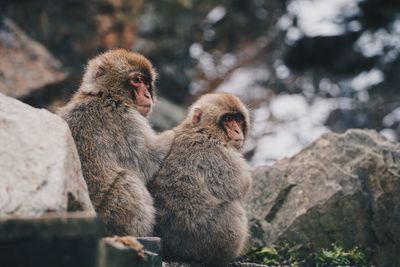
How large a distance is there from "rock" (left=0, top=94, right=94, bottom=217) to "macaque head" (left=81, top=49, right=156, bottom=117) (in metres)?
1.46

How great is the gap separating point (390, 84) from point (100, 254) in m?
10.7

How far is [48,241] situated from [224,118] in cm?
307

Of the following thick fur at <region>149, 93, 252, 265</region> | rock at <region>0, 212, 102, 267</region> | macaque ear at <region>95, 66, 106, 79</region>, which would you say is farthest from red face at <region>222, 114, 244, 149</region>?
rock at <region>0, 212, 102, 267</region>

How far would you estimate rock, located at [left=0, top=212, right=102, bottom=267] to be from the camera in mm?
2879

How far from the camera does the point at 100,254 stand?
10.3 feet

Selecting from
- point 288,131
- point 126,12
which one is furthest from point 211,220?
point 288,131

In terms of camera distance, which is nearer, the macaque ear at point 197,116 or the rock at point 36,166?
the rock at point 36,166

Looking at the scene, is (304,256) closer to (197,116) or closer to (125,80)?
(197,116)

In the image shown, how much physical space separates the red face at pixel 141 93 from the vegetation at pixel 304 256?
5.88ft

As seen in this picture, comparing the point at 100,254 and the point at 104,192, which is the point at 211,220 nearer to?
the point at 104,192

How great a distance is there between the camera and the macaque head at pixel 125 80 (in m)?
5.46

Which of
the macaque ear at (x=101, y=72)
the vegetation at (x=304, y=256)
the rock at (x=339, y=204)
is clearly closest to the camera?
the macaque ear at (x=101, y=72)

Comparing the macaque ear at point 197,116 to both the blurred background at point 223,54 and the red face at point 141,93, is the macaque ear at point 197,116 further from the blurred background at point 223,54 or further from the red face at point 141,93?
the blurred background at point 223,54

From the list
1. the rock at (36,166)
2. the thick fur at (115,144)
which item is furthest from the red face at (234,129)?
the rock at (36,166)
